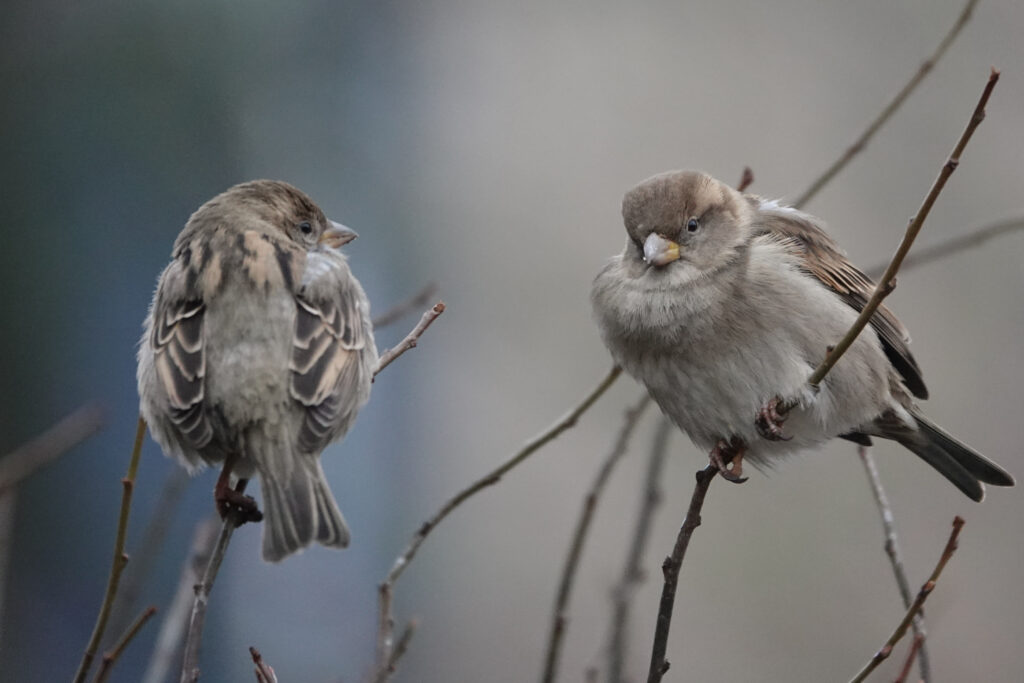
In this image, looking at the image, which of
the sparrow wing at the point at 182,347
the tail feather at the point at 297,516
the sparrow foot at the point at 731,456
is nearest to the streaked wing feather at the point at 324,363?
the tail feather at the point at 297,516

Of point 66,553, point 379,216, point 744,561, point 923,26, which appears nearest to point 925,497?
point 744,561

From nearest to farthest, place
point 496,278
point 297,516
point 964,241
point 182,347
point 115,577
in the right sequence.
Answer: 1. point 115,577
2. point 297,516
3. point 964,241
4. point 182,347
5. point 496,278

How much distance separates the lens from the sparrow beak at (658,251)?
10.2 ft

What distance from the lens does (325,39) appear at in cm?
807

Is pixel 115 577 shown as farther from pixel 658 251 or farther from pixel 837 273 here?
pixel 837 273

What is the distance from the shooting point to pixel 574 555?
2.28 m

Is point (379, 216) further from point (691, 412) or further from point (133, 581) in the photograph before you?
point (133, 581)

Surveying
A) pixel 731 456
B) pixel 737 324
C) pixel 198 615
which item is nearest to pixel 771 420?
pixel 731 456

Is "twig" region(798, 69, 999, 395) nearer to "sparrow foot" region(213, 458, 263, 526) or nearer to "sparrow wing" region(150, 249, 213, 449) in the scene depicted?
"sparrow foot" region(213, 458, 263, 526)

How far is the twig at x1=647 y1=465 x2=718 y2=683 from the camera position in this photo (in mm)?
1856

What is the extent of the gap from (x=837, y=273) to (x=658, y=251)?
57 centimetres

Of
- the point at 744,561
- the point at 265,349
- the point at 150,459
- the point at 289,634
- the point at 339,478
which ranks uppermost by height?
the point at 265,349

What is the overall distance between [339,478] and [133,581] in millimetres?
4802

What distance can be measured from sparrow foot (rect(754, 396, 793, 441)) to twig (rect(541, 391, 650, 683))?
459 mm
